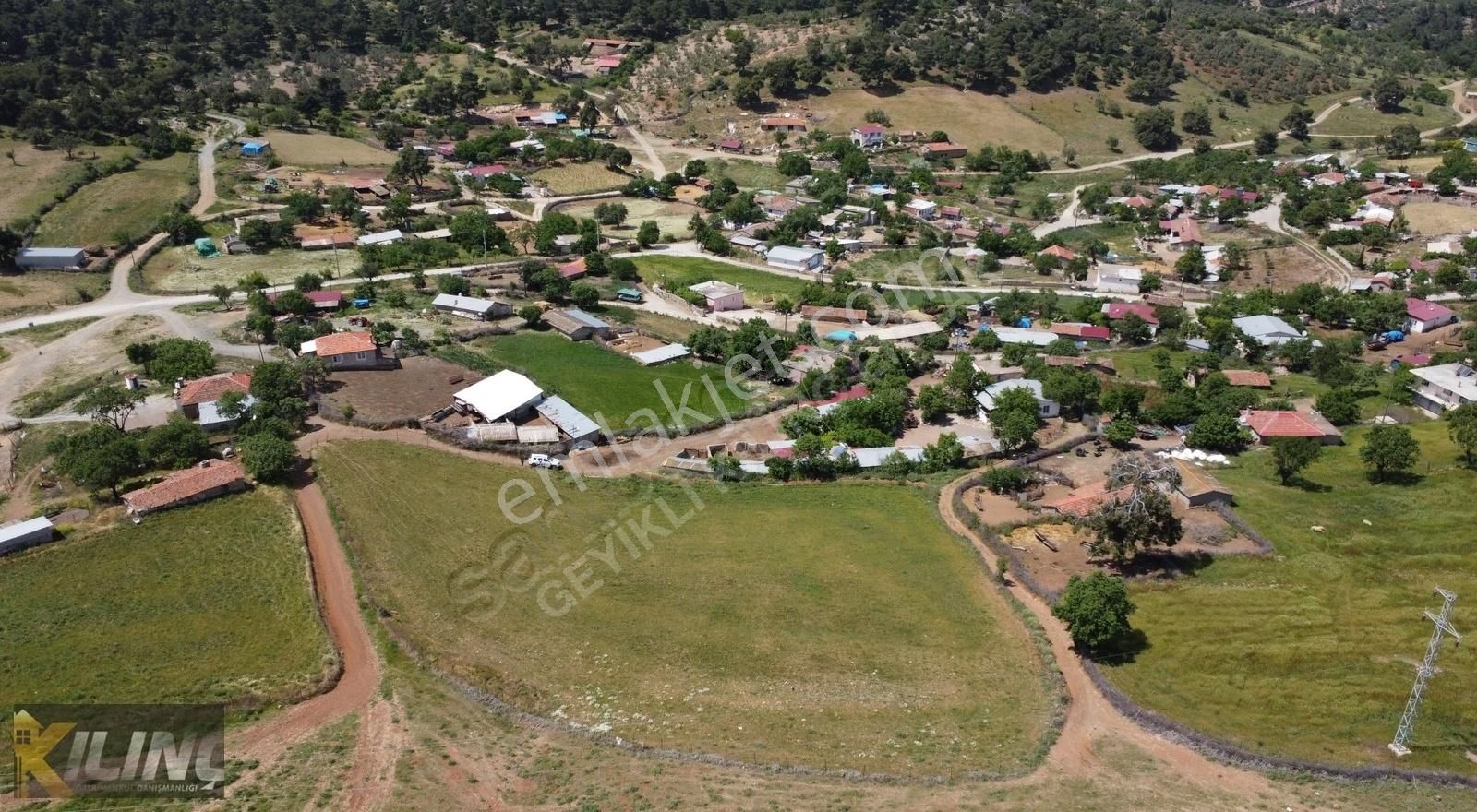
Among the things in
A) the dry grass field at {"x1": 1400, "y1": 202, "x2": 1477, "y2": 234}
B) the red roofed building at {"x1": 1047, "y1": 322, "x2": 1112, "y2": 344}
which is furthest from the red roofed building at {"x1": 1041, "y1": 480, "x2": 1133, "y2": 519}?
the dry grass field at {"x1": 1400, "y1": 202, "x2": 1477, "y2": 234}

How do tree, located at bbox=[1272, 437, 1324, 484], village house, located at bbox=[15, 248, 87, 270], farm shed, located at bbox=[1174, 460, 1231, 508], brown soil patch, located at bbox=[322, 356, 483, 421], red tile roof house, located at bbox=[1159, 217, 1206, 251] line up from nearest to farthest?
farm shed, located at bbox=[1174, 460, 1231, 508]
tree, located at bbox=[1272, 437, 1324, 484]
brown soil patch, located at bbox=[322, 356, 483, 421]
village house, located at bbox=[15, 248, 87, 270]
red tile roof house, located at bbox=[1159, 217, 1206, 251]

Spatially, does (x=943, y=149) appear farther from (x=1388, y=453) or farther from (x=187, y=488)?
(x=187, y=488)

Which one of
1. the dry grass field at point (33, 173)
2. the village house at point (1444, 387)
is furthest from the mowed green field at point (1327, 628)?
the dry grass field at point (33, 173)

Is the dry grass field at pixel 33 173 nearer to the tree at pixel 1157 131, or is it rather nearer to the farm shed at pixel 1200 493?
the farm shed at pixel 1200 493

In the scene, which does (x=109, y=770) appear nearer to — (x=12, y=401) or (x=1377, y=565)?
(x=12, y=401)

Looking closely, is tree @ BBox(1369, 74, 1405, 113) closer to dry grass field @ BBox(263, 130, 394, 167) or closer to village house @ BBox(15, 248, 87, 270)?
dry grass field @ BBox(263, 130, 394, 167)

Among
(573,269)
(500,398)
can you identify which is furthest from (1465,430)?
(573,269)

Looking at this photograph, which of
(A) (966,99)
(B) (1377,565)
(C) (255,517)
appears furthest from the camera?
(A) (966,99)

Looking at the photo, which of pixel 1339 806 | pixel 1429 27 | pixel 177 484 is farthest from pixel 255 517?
pixel 1429 27
